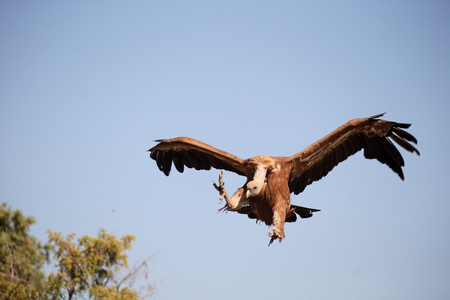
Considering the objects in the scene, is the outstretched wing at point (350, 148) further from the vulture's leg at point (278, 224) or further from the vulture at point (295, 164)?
the vulture's leg at point (278, 224)

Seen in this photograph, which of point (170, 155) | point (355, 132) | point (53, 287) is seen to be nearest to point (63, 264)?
point (53, 287)

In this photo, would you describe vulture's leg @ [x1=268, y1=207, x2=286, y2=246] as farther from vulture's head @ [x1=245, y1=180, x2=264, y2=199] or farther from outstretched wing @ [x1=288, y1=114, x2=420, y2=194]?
outstretched wing @ [x1=288, y1=114, x2=420, y2=194]

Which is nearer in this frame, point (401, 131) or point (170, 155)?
point (401, 131)

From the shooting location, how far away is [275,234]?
10.3m

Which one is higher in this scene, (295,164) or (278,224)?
(295,164)

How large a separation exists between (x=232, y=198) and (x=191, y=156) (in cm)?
205

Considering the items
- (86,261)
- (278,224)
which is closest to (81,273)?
(86,261)

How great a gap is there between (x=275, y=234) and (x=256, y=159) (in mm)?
1290

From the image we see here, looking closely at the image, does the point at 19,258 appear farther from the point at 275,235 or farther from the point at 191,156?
the point at 275,235

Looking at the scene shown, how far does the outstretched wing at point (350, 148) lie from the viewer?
1072cm

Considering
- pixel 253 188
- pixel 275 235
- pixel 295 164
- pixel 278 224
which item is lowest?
pixel 275 235

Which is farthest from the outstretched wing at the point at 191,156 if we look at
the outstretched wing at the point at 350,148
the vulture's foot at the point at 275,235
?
the vulture's foot at the point at 275,235

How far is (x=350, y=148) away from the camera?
36.7 ft

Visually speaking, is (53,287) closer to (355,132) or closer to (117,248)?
(117,248)
